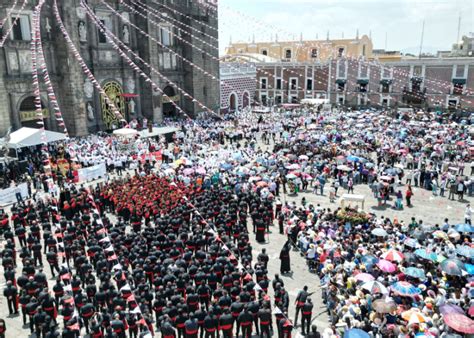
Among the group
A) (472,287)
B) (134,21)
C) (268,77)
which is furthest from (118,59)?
(472,287)

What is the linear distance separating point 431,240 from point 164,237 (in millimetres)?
9051

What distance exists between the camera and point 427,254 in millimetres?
12695

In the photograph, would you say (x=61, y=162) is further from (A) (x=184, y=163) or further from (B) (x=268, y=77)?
(B) (x=268, y=77)

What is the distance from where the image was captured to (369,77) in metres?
51.0

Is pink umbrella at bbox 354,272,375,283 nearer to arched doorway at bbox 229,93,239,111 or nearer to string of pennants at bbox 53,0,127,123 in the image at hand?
string of pennants at bbox 53,0,127,123

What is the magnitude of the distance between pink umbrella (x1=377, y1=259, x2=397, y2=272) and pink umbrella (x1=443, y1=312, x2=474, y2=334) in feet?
7.87

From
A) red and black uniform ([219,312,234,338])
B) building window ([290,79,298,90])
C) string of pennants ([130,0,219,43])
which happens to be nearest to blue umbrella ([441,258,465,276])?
red and black uniform ([219,312,234,338])

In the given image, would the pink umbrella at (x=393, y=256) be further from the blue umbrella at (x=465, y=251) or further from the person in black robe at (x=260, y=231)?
the person in black robe at (x=260, y=231)

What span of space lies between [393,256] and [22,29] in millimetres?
28612

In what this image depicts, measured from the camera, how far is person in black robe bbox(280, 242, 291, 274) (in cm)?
1405

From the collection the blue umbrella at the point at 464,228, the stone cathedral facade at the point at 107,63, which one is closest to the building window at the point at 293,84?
the stone cathedral facade at the point at 107,63

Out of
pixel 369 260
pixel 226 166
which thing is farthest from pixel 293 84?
pixel 369 260

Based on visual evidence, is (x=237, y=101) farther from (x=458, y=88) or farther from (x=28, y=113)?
(x=28, y=113)

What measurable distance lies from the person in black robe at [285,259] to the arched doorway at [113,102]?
82.5 ft
